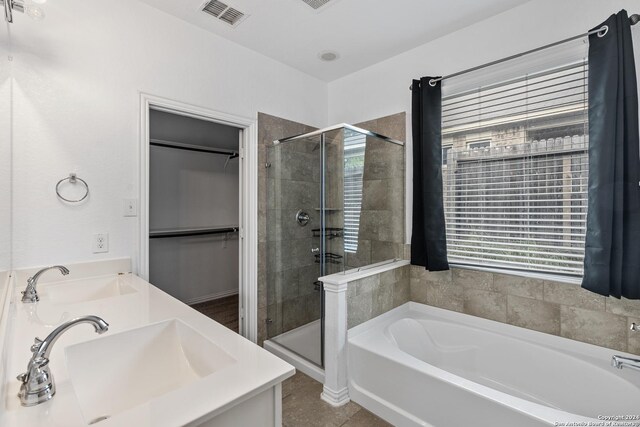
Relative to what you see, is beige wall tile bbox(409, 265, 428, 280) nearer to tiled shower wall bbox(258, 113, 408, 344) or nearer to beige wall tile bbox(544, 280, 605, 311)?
tiled shower wall bbox(258, 113, 408, 344)

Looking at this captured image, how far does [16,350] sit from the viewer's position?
96 cm

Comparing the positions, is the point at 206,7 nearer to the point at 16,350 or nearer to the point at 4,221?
the point at 4,221

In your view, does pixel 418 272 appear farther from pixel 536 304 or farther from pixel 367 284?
pixel 536 304

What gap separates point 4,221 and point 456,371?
2779 millimetres

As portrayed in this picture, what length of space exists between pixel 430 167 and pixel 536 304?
1.15 m

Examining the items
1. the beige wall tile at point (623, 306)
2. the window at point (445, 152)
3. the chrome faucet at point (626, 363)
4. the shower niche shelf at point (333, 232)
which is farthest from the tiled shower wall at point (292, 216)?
the chrome faucet at point (626, 363)

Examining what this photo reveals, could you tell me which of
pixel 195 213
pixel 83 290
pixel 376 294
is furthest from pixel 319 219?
pixel 195 213

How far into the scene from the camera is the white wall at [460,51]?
187 centimetres

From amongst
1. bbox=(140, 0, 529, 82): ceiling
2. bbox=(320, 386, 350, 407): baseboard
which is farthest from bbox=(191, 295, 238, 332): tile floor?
bbox=(140, 0, 529, 82): ceiling

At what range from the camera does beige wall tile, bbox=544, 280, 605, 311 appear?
1.83 meters

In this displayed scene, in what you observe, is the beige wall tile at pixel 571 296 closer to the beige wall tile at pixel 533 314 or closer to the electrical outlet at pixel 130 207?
the beige wall tile at pixel 533 314

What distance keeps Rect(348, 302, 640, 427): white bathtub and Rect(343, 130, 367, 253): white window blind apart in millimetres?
641

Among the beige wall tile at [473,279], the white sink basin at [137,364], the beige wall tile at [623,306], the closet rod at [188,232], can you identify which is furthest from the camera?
the closet rod at [188,232]

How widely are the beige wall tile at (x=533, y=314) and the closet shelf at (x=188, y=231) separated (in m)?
3.25
